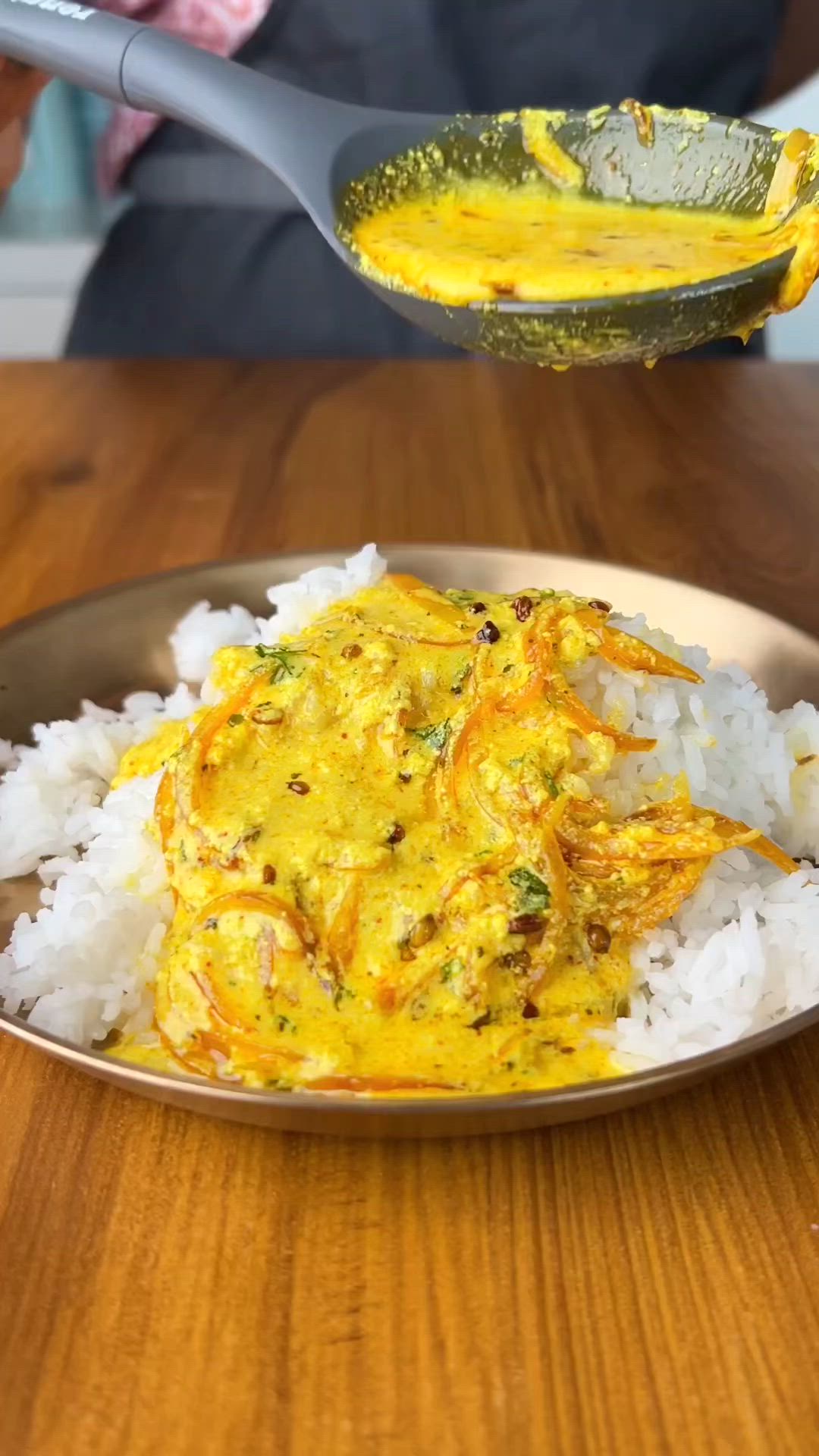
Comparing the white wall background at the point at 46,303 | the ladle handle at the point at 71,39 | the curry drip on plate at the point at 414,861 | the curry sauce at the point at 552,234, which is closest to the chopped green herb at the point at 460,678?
the curry drip on plate at the point at 414,861

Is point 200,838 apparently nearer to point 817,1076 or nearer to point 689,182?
point 817,1076

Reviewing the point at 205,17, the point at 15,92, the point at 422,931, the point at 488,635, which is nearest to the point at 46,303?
the point at 205,17

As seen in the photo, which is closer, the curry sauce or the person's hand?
the curry sauce

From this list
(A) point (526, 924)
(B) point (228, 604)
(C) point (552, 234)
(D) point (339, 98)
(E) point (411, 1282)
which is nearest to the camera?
(E) point (411, 1282)

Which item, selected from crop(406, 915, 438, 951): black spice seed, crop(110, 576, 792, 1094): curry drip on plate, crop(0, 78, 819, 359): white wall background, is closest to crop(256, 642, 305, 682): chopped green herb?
crop(110, 576, 792, 1094): curry drip on plate

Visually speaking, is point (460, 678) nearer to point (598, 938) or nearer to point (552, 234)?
point (598, 938)

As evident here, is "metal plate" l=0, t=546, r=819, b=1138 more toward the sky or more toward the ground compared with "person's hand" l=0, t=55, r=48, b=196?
more toward the ground

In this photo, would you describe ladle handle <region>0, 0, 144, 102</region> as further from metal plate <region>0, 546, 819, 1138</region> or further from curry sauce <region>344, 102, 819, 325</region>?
metal plate <region>0, 546, 819, 1138</region>
